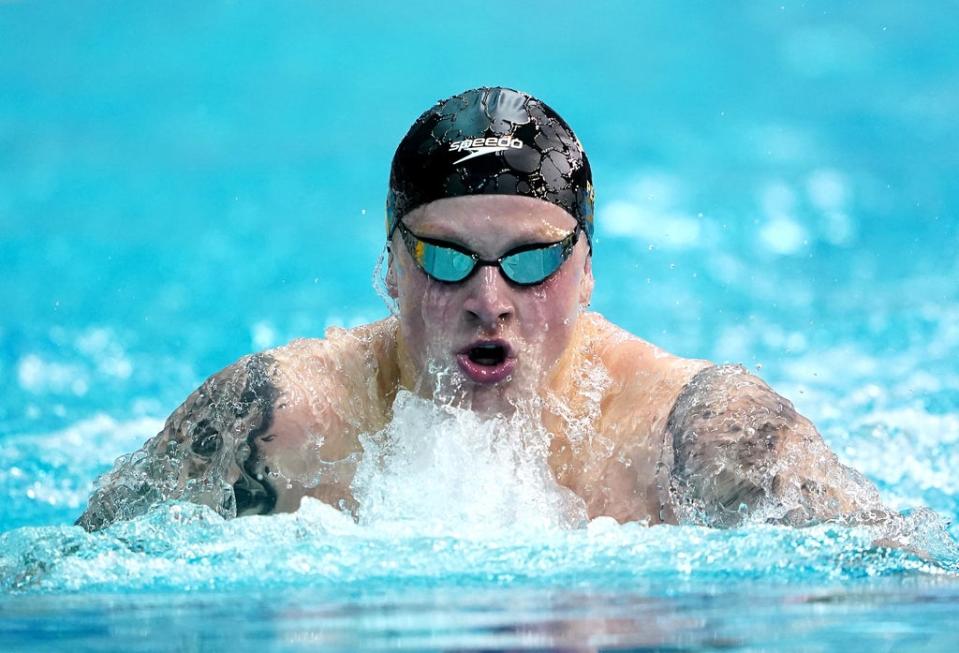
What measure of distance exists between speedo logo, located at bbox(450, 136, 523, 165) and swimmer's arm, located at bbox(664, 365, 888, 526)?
2.84 feet

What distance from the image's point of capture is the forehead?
358 cm

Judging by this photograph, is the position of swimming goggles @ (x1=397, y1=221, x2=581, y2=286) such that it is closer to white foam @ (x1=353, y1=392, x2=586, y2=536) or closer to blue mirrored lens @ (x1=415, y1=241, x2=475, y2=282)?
blue mirrored lens @ (x1=415, y1=241, x2=475, y2=282)

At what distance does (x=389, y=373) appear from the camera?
3893 mm

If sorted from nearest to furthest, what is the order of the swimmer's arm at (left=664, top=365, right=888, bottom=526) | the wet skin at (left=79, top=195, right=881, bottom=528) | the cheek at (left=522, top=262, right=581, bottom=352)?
the swimmer's arm at (left=664, top=365, right=888, bottom=526) → the wet skin at (left=79, top=195, right=881, bottom=528) → the cheek at (left=522, top=262, right=581, bottom=352)

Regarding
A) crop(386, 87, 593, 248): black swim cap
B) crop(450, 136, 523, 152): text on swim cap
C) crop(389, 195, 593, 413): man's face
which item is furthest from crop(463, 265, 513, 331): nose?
crop(450, 136, 523, 152): text on swim cap

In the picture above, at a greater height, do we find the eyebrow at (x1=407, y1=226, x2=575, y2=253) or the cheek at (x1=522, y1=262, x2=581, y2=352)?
the eyebrow at (x1=407, y1=226, x2=575, y2=253)

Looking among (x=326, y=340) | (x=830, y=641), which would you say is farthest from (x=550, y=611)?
(x=326, y=340)

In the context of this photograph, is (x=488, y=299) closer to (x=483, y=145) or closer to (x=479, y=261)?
(x=479, y=261)

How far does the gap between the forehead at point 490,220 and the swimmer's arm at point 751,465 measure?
63 centimetres

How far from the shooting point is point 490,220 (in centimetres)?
360

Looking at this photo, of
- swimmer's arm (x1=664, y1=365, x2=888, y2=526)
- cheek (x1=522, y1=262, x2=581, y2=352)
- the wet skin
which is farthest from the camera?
cheek (x1=522, y1=262, x2=581, y2=352)

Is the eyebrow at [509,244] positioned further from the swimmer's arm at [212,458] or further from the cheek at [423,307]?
the swimmer's arm at [212,458]

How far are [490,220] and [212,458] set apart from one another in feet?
Answer: 3.32

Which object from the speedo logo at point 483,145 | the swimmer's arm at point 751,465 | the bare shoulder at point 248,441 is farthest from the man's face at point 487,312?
the swimmer's arm at point 751,465
